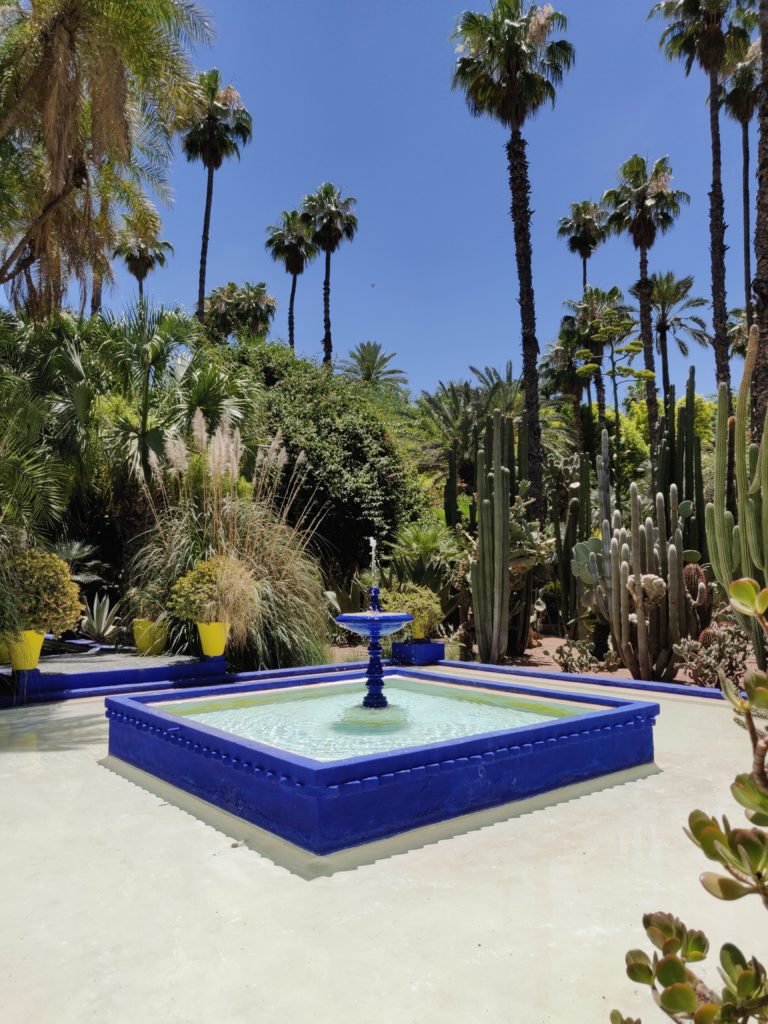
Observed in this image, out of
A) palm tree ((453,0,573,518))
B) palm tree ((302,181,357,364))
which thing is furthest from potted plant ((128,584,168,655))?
palm tree ((302,181,357,364))

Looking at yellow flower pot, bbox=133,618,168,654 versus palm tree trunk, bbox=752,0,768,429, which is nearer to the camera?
palm tree trunk, bbox=752,0,768,429

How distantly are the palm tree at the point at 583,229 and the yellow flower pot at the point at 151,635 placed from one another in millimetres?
32402

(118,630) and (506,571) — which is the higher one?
(506,571)

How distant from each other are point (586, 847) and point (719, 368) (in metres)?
18.0

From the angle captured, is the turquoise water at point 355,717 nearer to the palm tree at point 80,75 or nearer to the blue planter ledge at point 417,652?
the blue planter ledge at point 417,652

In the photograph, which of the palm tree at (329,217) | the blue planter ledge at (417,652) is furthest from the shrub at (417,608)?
the palm tree at (329,217)

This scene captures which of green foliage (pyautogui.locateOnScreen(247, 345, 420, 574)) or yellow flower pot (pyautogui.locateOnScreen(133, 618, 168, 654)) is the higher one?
green foliage (pyautogui.locateOnScreen(247, 345, 420, 574))

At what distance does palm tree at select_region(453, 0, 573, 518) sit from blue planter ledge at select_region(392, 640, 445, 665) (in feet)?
23.3

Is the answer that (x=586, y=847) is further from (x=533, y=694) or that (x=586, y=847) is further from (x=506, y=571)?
(x=506, y=571)

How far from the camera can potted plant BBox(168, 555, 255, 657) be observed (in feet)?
28.6

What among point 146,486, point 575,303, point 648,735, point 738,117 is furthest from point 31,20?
point 575,303

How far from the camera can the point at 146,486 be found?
1108cm

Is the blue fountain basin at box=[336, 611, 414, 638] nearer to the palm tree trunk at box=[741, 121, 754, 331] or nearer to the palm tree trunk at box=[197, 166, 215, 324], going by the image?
the palm tree trunk at box=[197, 166, 215, 324]

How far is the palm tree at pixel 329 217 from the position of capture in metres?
31.9
